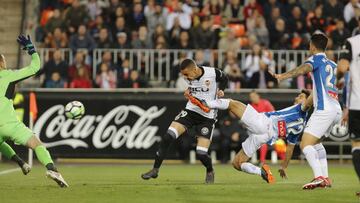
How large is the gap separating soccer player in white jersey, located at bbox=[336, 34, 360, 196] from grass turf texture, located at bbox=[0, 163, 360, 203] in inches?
33.0

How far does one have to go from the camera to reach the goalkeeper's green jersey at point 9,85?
13.8 metres

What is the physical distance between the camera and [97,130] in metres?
23.3

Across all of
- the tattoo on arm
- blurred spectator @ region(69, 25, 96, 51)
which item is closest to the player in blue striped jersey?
the tattoo on arm

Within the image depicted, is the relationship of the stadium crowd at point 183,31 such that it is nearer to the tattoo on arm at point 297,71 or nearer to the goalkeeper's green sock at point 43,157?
the goalkeeper's green sock at point 43,157

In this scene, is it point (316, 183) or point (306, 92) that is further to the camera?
point (306, 92)

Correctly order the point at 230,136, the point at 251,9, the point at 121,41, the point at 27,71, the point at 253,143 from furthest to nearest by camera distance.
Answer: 1. the point at 251,9
2. the point at 121,41
3. the point at 230,136
4. the point at 253,143
5. the point at 27,71

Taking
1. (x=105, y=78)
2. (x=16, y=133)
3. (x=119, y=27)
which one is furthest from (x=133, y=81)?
(x=16, y=133)

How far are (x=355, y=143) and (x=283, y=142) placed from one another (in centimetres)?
1237

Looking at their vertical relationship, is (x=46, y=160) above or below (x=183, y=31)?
below

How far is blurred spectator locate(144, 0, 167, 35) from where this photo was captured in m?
25.0

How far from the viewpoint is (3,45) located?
84.8 feet

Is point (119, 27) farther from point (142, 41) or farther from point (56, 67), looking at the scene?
point (56, 67)

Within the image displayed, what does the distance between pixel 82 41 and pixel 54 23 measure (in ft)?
4.03

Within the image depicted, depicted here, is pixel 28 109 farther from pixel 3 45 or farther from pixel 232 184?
pixel 232 184
